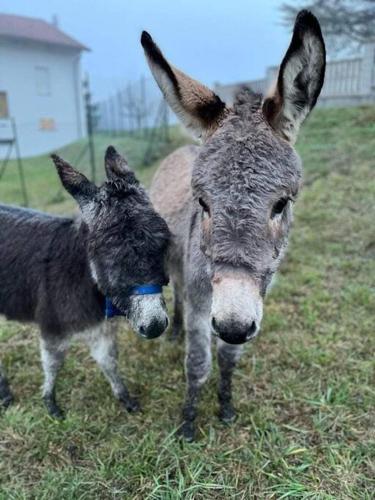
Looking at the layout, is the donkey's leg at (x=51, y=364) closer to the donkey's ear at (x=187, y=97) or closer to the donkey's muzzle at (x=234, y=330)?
the donkey's muzzle at (x=234, y=330)

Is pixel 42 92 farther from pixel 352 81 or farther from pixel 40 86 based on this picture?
pixel 352 81

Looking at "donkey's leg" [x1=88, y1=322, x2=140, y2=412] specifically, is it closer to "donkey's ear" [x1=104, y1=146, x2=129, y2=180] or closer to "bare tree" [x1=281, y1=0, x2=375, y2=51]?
"donkey's ear" [x1=104, y1=146, x2=129, y2=180]

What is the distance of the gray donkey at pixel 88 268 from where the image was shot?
229 cm

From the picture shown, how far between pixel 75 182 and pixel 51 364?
1.38 meters

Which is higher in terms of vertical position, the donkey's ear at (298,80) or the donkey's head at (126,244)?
the donkey's ear at (298,80)

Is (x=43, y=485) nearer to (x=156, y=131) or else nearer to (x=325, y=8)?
(x=156, y=131)

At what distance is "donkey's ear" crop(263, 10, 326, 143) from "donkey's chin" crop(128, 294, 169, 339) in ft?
3.86

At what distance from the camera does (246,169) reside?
1737 mm

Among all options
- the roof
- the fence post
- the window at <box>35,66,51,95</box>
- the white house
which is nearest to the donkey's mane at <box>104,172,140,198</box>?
the fence post

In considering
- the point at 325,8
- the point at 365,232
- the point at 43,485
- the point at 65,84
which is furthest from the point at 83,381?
the point at 65,84

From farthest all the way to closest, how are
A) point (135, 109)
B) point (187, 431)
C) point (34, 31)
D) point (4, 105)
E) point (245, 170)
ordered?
point (34, 31) < point (4, 105) < point (135, 109) < point (187, 431) < point (245, 170)

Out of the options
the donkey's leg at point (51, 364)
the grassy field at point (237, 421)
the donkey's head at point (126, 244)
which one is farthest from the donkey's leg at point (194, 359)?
the donkey's leg at point (51, 364)

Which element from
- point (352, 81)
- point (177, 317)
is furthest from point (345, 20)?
point (177, 317)

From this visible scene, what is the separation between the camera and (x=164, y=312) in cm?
230
